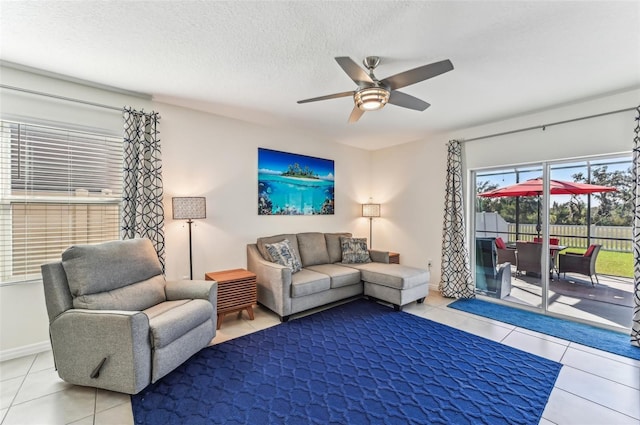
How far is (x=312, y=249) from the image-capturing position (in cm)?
431

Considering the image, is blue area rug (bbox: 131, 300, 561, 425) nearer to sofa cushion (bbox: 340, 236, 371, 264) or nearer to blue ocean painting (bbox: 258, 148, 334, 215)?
sofa cushion (bbox: 340, 236, 371, 264)

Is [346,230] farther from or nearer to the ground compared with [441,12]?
nearer to the ground

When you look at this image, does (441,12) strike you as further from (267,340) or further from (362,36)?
(267,340)

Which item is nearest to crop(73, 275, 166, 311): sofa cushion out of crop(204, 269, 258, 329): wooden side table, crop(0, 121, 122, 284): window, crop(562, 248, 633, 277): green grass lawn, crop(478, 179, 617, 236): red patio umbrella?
crop(204, 269, 258, 329): wooden side table

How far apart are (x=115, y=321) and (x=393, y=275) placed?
Answer: 2965 millimetres

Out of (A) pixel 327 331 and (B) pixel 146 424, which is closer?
(B) pixel 146 424

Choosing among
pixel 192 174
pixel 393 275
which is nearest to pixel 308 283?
pixel 393 275

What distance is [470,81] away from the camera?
275 centimetres

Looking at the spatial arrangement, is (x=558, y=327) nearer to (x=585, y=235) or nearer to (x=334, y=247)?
(x=585, y=235)

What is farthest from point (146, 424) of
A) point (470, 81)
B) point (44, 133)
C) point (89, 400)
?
point (470, 81)

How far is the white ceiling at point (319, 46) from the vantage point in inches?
71.4

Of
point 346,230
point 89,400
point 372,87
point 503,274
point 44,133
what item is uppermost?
point 372,87

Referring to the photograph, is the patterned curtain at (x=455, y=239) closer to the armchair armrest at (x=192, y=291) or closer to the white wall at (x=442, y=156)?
the white wall at (x=442, y=156)

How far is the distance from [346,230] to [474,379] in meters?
3.38
